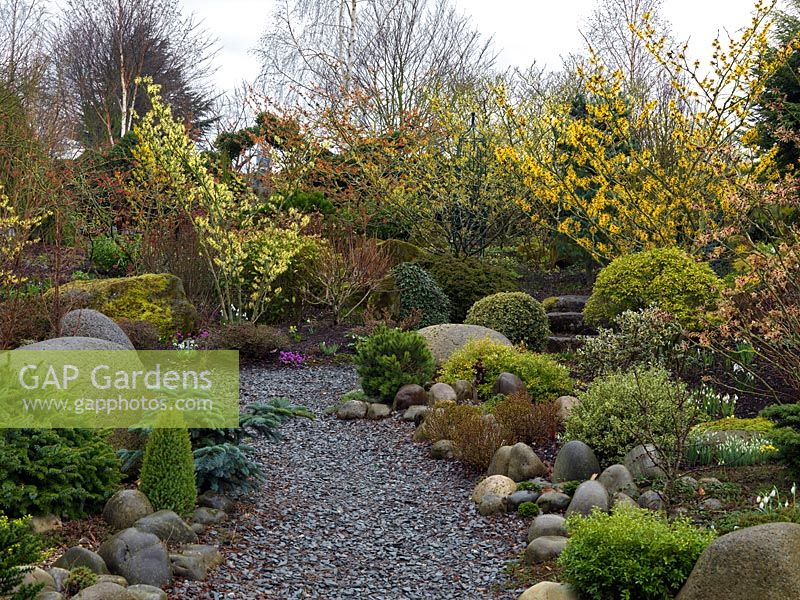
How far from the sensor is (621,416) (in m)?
5.68

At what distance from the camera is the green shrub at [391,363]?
7555 millimetres

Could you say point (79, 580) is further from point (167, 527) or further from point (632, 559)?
point (632, 559)

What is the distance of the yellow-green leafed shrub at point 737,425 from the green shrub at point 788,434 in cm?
81

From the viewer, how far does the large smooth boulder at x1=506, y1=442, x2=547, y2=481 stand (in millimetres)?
5520

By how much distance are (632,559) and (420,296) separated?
7212 mm

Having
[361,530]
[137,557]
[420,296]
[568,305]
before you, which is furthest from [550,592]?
[568,305]

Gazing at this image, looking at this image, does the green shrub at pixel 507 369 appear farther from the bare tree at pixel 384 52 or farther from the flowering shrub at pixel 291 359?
the bare tree at pixel 384 52

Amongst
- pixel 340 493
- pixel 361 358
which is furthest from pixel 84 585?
pixel 361 358

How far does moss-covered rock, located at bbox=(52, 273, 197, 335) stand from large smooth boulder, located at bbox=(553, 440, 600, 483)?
5866 mm

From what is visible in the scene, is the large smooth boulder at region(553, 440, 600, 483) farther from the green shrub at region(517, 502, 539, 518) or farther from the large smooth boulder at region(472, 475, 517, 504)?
the green shrub at region(517, 502, 539, 518)

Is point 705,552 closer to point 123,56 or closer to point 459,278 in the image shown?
point 459,278

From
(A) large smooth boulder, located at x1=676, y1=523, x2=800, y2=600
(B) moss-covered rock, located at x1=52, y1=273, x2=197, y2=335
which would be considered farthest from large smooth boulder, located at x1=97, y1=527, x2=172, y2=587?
(B) moss-covered rock, located at x1=52, y1=273, x2=197, y2=335

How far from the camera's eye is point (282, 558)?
14.5ft

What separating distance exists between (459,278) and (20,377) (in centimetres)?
709
